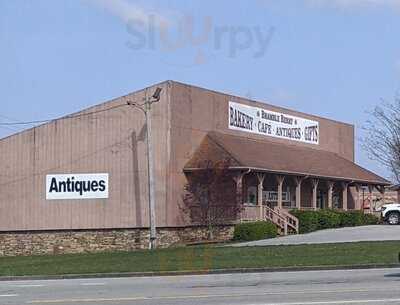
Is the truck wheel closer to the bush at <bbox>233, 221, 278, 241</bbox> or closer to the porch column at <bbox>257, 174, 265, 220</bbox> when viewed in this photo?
the porch column at <bbox>257, 174, 265, 220</bbox>

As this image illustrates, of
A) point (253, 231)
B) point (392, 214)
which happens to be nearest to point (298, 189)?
point (392, 214)

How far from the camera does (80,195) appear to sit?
45.4 metres

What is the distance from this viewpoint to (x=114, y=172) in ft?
147

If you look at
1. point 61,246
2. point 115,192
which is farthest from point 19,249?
point 115,192

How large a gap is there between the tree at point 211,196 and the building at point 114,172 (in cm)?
43

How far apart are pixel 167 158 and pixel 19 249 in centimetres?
908

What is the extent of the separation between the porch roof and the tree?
22.7 inches

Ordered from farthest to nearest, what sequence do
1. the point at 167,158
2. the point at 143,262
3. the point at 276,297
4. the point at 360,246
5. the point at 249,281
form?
the point at 167,158
the point at 360,246
the point at 143,262
the point at 249,281
the point at 276,297

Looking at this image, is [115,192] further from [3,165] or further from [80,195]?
[3,165]

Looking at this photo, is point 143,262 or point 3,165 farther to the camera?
point 3,165

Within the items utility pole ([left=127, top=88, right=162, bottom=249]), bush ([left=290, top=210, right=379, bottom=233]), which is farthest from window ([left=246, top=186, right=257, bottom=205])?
utility pole ([left=127, top=88, right=162, bottom=249])

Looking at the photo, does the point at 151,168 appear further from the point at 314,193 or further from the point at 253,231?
the point at 314,193

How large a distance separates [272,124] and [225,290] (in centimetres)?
3558

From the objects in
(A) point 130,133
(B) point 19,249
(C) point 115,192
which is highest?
(A) point 130,133
